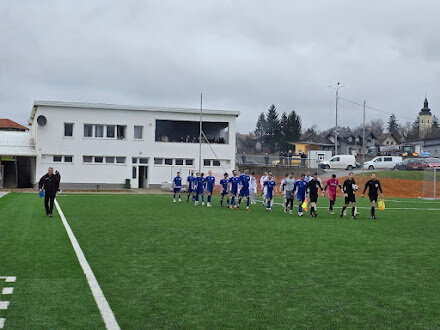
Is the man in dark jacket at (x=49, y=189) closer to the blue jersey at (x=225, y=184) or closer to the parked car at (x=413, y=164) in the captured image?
the blue jersey at (x=225, y=184)

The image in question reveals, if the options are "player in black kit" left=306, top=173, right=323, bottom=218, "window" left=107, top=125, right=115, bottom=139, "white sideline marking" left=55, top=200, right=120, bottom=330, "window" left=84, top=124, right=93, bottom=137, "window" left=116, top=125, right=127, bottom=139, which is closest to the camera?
"white sideline marking" left=55, top=200, right=120, bottom=330

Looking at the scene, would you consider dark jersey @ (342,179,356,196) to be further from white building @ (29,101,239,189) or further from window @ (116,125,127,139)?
window @ (116,125,127,139)

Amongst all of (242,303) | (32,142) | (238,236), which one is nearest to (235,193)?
(238,236)

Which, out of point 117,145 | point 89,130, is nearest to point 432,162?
point 117,145

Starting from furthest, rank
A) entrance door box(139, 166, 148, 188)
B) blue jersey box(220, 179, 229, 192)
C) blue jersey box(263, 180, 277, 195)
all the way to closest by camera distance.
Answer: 1. entrance door box(139, 166, 148, 188)
2. blue jersey box(220, 179, 229, 192)
3. blue jersey box(263, 180, 277, 195)

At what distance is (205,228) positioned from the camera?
16.2m

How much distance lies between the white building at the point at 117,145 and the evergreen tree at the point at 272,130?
63720 mm

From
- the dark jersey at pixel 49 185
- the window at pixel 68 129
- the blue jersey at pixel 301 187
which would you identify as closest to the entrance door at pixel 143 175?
the window at pixel 68 129

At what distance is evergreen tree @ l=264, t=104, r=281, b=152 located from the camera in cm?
11425

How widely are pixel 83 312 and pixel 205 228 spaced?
385 inches

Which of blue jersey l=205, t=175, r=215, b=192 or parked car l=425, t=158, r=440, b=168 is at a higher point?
parked car l=425, t=158, r=440, b=168

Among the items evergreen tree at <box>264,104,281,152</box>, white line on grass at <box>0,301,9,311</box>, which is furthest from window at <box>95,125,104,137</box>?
evergreen tree at <box>264,104,281,152</box>

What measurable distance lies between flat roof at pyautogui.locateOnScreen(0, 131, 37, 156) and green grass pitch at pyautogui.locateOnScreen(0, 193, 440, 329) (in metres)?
31.6

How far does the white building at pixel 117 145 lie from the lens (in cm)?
4666
